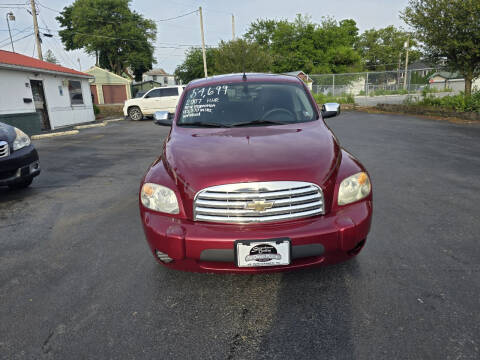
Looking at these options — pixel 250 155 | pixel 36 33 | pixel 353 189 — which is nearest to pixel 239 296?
pixel 250 155

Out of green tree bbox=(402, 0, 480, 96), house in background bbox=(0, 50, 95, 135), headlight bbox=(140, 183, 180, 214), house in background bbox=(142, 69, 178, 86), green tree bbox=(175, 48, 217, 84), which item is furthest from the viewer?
house in background bbox=(142, 69, 178, 86)

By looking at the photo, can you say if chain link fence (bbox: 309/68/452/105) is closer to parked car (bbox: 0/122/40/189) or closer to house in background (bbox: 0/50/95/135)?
house in background (bbox: 0/50/95/135)

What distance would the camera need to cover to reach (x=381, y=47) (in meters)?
79.1

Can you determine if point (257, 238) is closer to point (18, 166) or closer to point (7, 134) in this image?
point (18, 166)

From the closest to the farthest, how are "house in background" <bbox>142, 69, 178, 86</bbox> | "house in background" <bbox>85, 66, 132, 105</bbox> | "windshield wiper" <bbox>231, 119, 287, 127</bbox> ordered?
"windshield wiper" <bbox>231, 119, 287, 127</bbox> → "house in background" <bbox>85, 66, 132, 105</bbox> → "house in background" <bbox>142, 69, 178, 86</bbox>

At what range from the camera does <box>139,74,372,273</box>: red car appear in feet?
6.84

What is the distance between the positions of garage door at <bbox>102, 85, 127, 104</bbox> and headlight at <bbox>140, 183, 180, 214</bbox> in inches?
1751

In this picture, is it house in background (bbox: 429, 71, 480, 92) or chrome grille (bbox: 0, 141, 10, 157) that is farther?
house in background (bbox: 429, 71, 480, 92)

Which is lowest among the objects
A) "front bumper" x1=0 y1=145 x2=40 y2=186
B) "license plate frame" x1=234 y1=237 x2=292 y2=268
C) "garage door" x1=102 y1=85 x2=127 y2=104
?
"license plate frame" x1=234 y1=237 x2=292 y2=268

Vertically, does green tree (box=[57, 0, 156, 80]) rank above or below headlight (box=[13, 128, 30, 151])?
above

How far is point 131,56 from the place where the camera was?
5031cm

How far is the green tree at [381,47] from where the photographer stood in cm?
7809

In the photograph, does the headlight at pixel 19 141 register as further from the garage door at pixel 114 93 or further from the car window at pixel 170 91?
the garage door at pixel 114 93

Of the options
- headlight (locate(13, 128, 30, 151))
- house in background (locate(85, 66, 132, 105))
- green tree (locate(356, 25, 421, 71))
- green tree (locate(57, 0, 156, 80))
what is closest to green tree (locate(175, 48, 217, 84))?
green tree (locate(57, 0, 156, 80))
